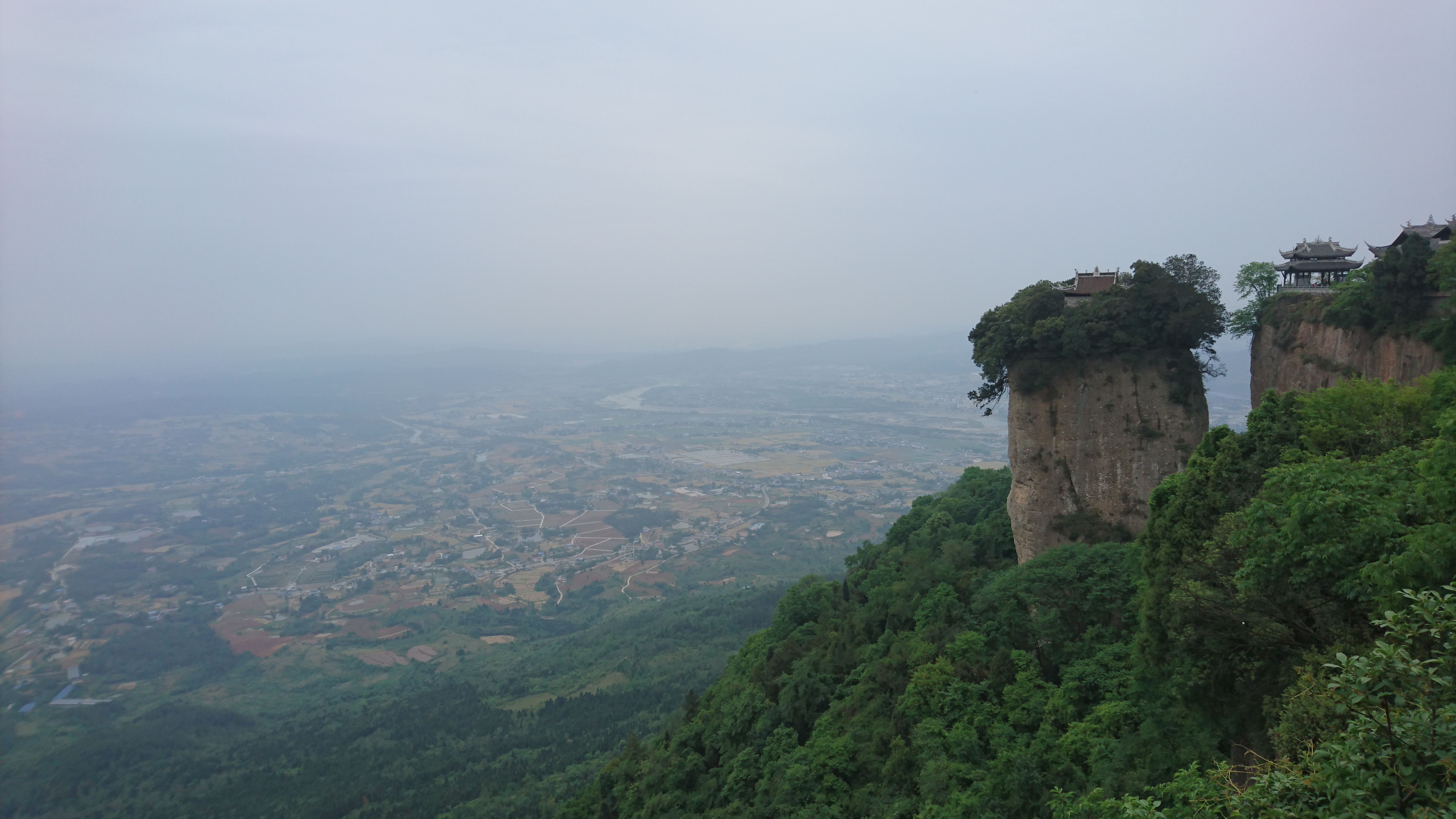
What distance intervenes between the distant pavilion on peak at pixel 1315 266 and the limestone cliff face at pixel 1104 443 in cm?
447

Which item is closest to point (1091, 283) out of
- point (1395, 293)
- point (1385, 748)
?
point (1395, 293)

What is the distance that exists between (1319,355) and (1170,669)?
11050 millimetres

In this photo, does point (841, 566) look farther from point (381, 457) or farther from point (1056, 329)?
point (381, 457)

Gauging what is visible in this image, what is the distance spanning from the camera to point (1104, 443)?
60.5 feet

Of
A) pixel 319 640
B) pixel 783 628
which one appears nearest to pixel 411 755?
pixel 783 628

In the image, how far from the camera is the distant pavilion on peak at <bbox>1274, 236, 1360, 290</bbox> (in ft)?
62.3

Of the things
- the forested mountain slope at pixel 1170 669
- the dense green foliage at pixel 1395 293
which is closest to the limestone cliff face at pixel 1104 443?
the forested mountain slope at pixel 1170 669

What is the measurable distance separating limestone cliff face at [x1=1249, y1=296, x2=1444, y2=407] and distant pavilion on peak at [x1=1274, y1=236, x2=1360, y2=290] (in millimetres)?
1396

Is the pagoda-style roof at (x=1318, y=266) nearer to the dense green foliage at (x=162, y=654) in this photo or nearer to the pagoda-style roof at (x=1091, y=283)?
the pagoda-style roof at (x=1091, y=283)

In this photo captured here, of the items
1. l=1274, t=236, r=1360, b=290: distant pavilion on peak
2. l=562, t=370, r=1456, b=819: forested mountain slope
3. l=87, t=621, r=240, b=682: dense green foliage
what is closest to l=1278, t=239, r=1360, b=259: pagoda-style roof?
l=1274, t=236, r=1360, b=290: distant pavilion on peak

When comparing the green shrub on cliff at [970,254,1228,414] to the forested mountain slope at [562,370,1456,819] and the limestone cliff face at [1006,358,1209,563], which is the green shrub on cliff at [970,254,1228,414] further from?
the forested mountain slope at [562,370,1456,819]

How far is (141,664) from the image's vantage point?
53.7 meters

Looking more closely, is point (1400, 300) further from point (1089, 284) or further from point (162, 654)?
point (162, 654)

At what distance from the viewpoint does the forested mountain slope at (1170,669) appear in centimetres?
482
